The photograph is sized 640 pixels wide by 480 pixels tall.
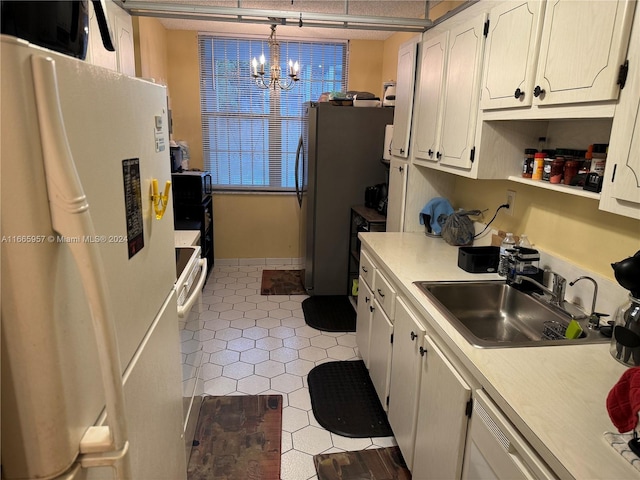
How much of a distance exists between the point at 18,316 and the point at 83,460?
0.88ft

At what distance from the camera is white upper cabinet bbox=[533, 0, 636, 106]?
1.16m

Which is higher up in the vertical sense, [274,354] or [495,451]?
[495,451]

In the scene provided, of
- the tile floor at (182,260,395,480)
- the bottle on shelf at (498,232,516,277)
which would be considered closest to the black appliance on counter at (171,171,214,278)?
the tile floor at (182,260,395,480)

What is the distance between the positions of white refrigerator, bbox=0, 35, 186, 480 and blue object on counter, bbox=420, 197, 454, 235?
6.89 ft

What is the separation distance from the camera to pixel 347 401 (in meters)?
2.45

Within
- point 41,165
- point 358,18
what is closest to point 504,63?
point 358,18

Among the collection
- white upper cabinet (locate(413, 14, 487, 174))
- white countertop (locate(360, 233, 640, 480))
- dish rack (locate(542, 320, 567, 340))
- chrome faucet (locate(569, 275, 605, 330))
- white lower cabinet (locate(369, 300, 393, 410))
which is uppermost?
white upper cabinet (locate(413, 14, 487, 174))

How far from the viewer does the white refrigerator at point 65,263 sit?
1.72 ft

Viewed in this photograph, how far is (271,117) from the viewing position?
459cm

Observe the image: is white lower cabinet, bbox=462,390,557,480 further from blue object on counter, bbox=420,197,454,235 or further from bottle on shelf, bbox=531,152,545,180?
blue object on counter, bbox=420,197,454,235

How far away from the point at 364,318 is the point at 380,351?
1.31 feet

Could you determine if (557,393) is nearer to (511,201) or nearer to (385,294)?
(385,294)

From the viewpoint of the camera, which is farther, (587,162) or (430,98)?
(430,98)

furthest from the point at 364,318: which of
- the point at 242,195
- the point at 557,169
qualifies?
the point at 242,195
